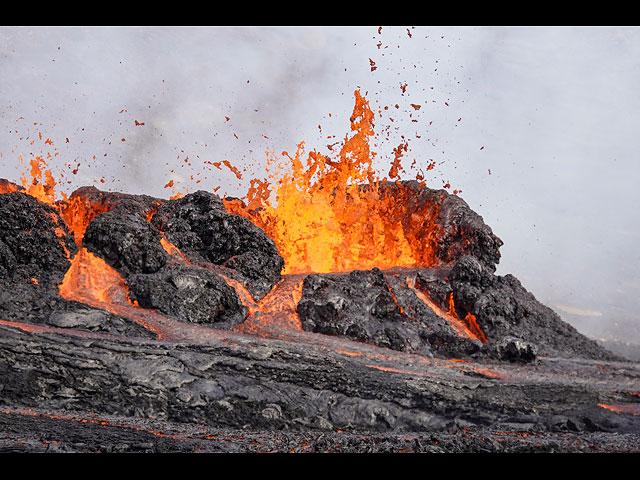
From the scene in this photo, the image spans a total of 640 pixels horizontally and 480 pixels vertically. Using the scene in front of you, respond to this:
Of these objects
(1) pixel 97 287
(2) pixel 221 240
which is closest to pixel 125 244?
(1) pixel 97 287

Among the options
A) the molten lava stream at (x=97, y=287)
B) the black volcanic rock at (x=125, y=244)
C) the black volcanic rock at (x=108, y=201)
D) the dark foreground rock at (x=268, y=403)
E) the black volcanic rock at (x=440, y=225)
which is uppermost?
the black volcanic rock at (x=440, y=225)

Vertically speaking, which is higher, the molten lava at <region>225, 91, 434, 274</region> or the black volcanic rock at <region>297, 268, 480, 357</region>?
the molten lava at <region>225, 91, 434, 274</region>

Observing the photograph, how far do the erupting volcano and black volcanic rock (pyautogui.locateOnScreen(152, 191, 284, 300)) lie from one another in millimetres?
81

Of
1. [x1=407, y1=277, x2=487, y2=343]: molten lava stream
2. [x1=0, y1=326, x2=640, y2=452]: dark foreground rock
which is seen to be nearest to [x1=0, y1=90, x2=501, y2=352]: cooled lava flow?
[x1=407, y1=277, x2=487, y2=343]: molten lava stream

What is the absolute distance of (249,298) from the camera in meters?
22.7

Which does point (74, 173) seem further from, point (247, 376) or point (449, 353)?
point (449, 353)

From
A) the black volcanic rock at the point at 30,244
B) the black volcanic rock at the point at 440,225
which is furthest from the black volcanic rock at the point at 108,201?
the black volcanic rock at the point at 440,225

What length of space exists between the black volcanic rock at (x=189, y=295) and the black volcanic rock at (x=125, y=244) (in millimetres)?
1135

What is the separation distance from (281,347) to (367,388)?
319 cm

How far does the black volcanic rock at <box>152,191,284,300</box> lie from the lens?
24328mm

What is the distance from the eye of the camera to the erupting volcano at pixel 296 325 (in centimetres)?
1191

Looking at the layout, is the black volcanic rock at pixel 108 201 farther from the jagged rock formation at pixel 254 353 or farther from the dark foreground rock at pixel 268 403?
the dark foreground rock at pixel 268 403

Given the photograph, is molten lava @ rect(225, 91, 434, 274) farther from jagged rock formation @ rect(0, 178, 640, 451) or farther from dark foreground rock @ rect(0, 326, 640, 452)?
dark foreground rock @ rect(0, 326, 640, 452)

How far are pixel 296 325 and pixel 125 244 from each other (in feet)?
29.5
